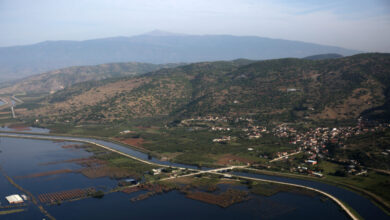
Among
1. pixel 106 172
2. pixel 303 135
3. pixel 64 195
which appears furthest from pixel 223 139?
pixel 64 195

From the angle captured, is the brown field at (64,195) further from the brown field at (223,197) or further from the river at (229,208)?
the brown field at (223,197)

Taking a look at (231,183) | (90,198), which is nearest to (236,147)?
(231,183)

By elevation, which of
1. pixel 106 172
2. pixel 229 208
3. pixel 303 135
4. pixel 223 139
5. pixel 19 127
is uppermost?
pixel 303 135

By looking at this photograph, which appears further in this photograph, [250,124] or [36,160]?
[250,124]

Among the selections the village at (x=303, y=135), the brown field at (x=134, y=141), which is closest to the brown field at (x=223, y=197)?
the village at (x=303, y=135)

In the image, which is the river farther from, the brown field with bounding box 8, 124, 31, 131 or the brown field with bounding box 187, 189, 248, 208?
the brown field with bounding box 8, 124, 31, 131

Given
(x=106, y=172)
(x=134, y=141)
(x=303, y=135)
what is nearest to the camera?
(x=106, y=172)

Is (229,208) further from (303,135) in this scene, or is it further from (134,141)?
(134,141)

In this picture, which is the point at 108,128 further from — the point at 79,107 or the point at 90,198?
the point at 90,198
